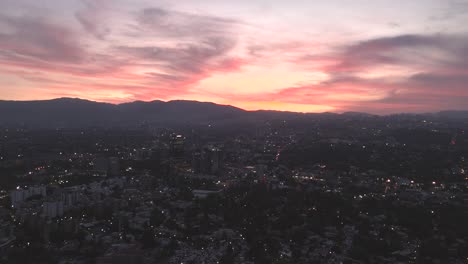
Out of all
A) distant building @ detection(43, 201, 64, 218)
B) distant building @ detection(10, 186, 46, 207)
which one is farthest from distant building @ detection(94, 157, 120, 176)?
distant building @ detection(43, 201, 64, 218)

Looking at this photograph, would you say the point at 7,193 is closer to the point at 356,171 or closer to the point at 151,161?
the point at 151,161

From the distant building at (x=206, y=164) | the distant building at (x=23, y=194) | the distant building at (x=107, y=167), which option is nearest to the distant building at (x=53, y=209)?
the distant building at (x=23, y=194)

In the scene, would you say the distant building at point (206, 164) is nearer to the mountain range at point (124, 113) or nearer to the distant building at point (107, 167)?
the distant building at point (107, 167)

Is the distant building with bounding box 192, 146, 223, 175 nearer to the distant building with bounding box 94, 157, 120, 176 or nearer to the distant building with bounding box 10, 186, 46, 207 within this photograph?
the distant building with bounding box 94, 157, 120, 176

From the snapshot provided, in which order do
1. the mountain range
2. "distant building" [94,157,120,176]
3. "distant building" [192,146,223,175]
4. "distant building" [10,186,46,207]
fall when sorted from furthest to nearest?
the mountain range, "distant building" [192,146,223,175], "distant building" [94,157,120,176], "distant building" [10,186,46,207]

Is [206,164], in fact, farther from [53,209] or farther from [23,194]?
[53,209]

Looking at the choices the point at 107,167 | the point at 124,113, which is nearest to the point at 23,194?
the point at 107,167

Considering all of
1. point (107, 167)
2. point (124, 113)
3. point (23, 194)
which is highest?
point (124, 113)

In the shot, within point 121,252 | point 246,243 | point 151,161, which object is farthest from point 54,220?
point 151,161

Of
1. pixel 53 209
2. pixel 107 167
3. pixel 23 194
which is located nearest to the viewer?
pixel 53 209
